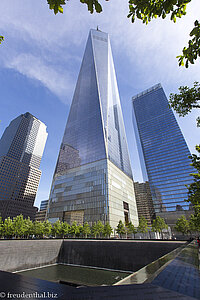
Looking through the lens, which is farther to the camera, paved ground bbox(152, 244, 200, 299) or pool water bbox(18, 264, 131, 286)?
pool water bbox(18, 264, 131, 286)

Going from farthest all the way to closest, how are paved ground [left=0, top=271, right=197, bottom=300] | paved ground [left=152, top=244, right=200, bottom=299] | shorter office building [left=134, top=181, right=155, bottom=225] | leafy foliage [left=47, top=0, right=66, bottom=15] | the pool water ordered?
shorter office building [left=134, top=181, right=155, bottom=225] → the pool water → paved ground [left=152, top=244, right=200, bottom=299] → leafy foliage [left=47, top=0, right=66, bottom=15] → paved ground [left=0, top=271, right=197, bottom=300]

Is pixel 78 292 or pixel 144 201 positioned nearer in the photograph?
pixel 78 292

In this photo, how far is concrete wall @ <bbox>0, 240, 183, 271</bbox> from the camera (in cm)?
1861

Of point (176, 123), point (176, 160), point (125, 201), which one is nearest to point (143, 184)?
point (176, 160)

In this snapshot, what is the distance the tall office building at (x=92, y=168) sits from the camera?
54062 millimetres

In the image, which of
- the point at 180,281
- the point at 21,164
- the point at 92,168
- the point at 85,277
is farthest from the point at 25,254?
the point at 21,164

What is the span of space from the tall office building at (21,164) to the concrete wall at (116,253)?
120m

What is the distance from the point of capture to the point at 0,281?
119 inches

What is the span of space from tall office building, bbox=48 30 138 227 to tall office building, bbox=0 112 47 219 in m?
80.7

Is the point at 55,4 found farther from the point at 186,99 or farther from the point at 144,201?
the point at 144,201

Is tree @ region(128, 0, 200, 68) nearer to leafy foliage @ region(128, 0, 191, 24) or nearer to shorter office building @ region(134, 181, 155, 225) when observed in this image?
leafy foliage @ region(128, 0, 191, 24)

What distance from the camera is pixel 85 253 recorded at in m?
23.4

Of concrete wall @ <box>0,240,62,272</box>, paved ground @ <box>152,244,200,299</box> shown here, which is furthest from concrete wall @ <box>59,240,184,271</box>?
paved ground @ <box>152,244,200,299</box>

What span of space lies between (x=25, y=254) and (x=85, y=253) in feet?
30.2
